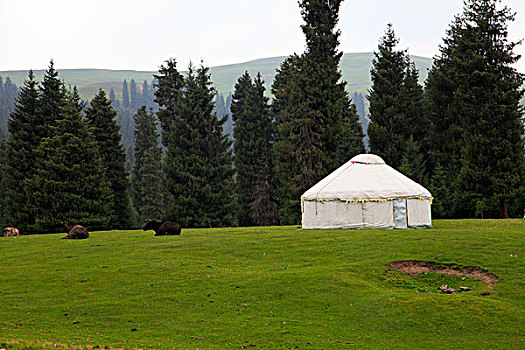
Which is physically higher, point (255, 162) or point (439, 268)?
point (255, 162)

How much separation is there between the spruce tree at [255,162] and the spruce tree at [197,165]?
2.52 meters

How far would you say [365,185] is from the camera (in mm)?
29094

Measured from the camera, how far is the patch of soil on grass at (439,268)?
1642cm

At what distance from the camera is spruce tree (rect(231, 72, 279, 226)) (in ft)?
177

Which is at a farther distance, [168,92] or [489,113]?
[168,92]

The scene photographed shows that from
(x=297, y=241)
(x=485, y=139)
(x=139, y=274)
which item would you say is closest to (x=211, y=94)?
(x=485, y=139)

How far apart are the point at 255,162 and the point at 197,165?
29.1ft

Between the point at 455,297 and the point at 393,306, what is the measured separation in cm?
222

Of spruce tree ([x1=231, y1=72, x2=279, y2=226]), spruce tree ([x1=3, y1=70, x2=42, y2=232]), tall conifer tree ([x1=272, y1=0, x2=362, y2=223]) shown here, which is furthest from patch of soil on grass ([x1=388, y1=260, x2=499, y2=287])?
spruce tree ([x1=3, y1=70, x2=42, y2=232])

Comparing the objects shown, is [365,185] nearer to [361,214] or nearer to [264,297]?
[361,214]

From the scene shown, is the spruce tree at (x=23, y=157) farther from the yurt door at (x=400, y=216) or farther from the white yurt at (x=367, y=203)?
the yurt door at (x=400, y=216)

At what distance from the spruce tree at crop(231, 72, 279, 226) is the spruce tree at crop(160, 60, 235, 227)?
2521 mm

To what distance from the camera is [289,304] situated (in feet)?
43.1

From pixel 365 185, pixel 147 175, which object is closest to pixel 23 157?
pixel 147 175
